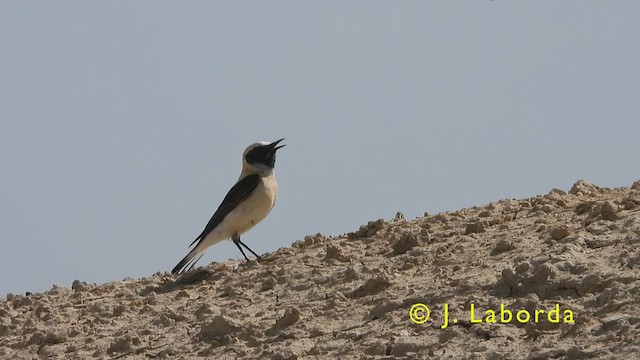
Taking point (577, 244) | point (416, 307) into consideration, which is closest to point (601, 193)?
point (577, 244)

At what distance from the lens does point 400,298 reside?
38.3 ft

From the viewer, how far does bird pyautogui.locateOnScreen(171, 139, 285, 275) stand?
1620cm

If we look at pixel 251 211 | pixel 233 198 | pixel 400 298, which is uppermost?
pixel 233 198

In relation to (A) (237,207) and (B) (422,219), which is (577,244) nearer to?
(B) (422,219)

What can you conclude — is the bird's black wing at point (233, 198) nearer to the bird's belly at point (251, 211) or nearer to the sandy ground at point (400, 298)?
the bird's belly at point (251, 211)

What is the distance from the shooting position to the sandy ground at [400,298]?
10492 mm

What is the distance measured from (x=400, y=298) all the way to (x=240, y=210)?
483cm

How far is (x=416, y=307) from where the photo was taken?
37.3 feet

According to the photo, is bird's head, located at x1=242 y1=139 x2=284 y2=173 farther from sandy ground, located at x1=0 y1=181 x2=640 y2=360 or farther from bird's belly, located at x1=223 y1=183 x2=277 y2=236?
sandy ground, located at x1=0 y1=181 x2=640 y2=360

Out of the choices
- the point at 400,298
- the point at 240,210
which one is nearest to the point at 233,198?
the point at 240,210

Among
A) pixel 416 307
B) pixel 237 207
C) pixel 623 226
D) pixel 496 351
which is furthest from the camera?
pixel 237 207

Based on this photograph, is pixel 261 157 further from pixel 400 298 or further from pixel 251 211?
pixel 400 298

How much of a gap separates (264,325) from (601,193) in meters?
4.54

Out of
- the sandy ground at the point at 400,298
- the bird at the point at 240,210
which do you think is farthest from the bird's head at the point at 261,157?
the sandy ground at the point at 400,298
